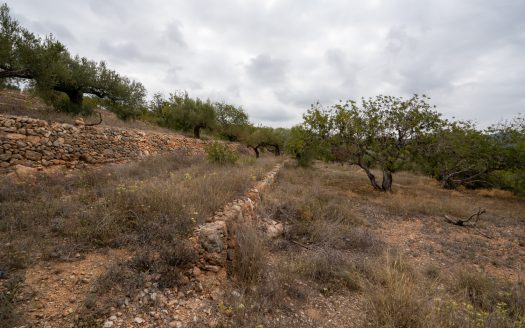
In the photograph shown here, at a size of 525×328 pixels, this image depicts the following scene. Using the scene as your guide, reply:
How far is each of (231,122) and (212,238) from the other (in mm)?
20633

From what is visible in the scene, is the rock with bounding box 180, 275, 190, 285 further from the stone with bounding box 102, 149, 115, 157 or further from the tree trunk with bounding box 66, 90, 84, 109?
the tree trunk with bounding box 66, 90, 84, 109

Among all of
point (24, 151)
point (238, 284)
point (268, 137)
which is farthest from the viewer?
point (268, 137)

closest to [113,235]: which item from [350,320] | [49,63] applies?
[350,320]

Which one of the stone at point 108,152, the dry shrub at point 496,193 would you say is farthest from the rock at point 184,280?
the dry shrub at point 496,193

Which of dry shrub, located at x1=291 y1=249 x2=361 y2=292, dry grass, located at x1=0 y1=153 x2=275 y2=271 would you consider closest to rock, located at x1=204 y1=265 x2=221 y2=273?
dry grass, located at x1=0 y1=153 x2=275 y2=271

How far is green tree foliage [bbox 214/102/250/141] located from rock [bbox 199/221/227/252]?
62.9 feet

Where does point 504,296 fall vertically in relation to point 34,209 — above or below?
below

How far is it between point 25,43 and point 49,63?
0.83 meters

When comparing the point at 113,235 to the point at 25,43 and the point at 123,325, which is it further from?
the point at 25,43

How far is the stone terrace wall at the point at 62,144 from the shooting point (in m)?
7.06

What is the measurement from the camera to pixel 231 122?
23.4 meters

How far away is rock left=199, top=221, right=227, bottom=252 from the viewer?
3.44 m

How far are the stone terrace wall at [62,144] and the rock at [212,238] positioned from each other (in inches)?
270

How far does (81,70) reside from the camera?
11.6m
